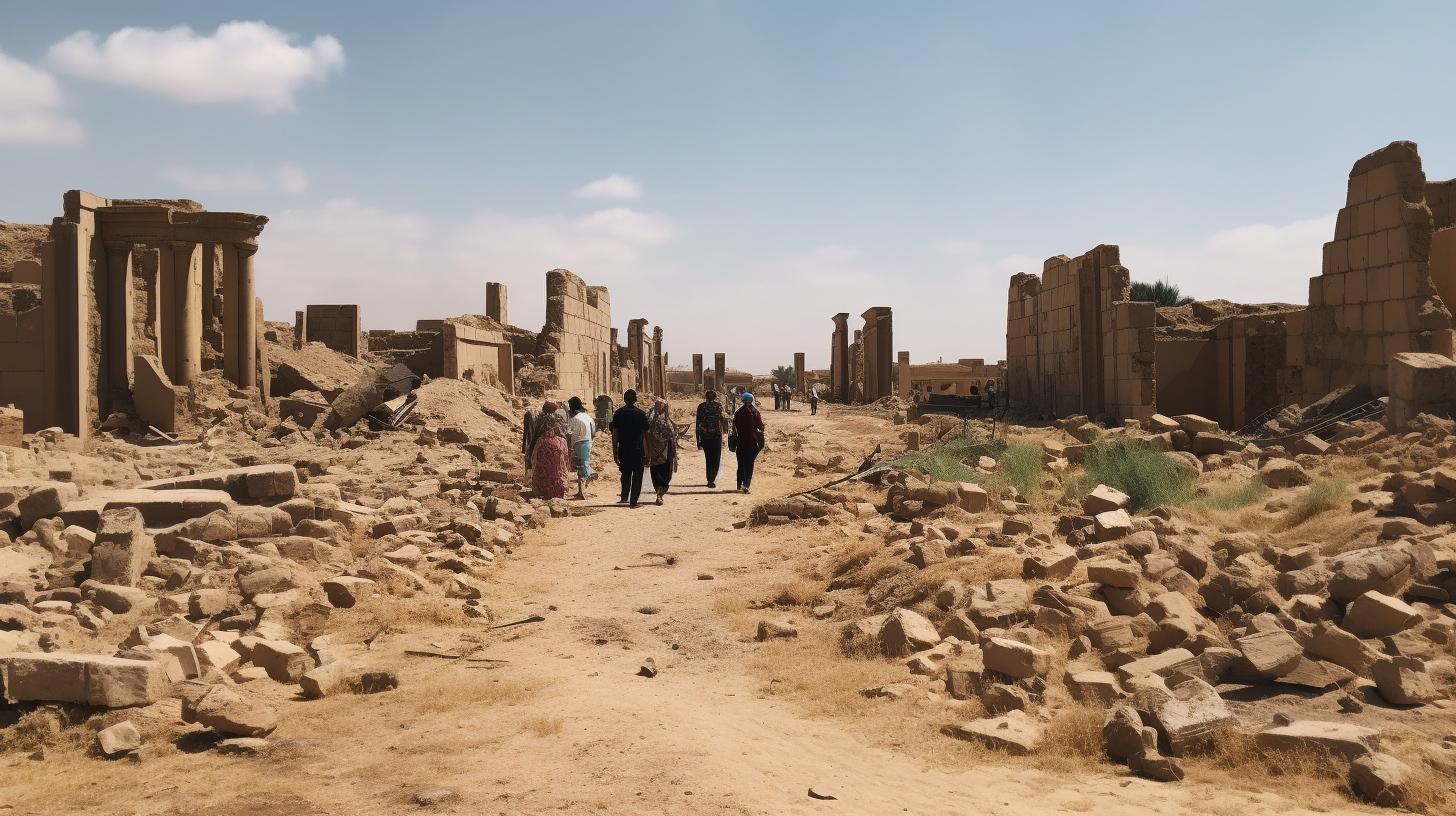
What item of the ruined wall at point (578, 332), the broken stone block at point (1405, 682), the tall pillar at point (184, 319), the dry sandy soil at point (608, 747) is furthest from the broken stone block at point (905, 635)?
the ruined wall at point (578, 332)

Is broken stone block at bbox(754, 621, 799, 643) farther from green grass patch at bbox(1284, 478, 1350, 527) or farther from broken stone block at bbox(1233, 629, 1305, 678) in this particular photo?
green grass patch at bbox(1284, 478, 1350, 527)

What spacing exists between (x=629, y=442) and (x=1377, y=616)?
28.6ft

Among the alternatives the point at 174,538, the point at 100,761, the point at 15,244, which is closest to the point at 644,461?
the point at 174,538

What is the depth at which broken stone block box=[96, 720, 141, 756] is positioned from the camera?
4820 mm

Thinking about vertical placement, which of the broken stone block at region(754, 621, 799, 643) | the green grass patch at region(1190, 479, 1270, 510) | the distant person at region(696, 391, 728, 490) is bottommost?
the broken stone block at region(754, 621, 799, 643)

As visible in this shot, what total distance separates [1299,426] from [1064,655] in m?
10.3

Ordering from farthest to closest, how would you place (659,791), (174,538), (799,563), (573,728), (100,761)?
(799,563)
(174,538)
(573,728)
(100,761)
(659,791)

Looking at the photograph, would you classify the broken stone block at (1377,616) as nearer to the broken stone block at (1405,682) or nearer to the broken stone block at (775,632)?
the broken stone block at (1405,682)

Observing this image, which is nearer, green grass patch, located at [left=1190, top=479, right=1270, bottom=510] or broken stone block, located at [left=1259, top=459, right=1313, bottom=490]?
green grass patch, located at [left=1190, top=479, right=1270, bottom=510]

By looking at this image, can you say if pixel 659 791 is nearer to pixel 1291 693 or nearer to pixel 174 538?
pixel 1291 693

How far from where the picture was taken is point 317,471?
13891 millimetres

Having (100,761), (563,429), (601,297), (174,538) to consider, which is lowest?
(100,761)

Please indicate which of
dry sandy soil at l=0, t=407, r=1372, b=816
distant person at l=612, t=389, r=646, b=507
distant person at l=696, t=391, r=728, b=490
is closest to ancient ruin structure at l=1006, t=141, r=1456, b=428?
distant person at l=696, t=391, r=728, b=490

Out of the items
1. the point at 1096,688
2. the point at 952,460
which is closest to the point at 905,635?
the point at 1096,688
